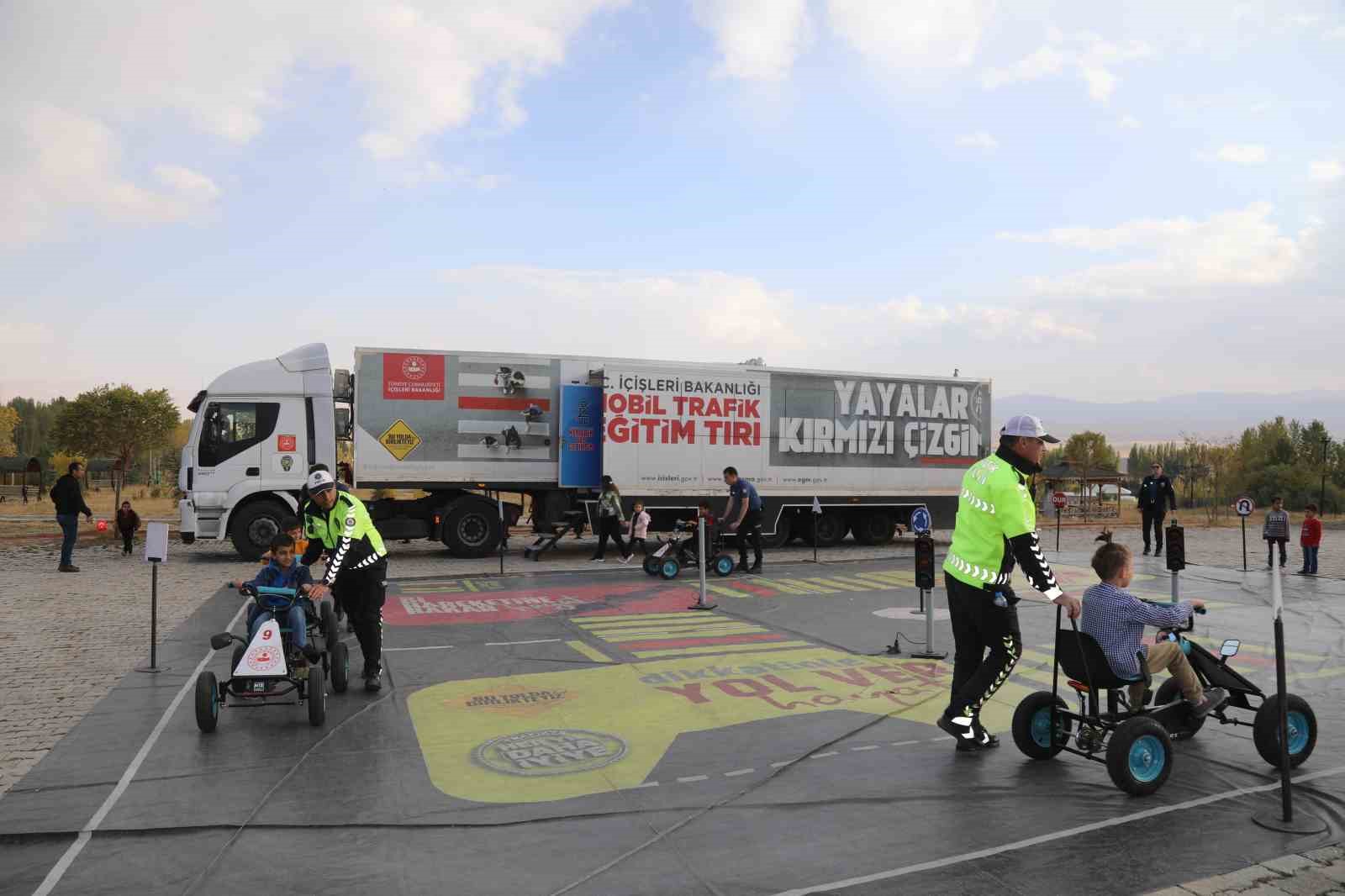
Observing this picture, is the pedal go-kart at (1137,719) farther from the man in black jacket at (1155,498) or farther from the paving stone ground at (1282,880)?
the man in black jacket at (1155,498)

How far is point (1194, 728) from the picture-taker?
578cm

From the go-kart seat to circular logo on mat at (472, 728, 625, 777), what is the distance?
111 inches

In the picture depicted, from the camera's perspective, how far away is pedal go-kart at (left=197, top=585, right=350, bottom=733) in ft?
21.6

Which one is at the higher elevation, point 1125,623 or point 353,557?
point 353,557

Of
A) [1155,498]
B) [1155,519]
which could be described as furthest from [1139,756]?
[1155,498]

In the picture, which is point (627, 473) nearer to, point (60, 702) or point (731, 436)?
point (731, 436)

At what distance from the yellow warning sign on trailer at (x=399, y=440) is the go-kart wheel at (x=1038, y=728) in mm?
13889

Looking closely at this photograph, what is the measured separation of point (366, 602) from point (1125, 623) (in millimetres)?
5858

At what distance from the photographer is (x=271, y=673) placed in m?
6.80

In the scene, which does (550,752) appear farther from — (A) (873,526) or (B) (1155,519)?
(B) (1155,519)

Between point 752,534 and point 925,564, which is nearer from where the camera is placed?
point 925,564

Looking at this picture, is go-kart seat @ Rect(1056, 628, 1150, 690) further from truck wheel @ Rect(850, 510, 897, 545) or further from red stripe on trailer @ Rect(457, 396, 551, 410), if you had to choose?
truck wheel @ Rect(850, 510, 897, 545)

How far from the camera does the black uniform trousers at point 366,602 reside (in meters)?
7.86

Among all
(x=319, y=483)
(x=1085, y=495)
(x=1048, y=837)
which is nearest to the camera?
(x=1048, y=837)
